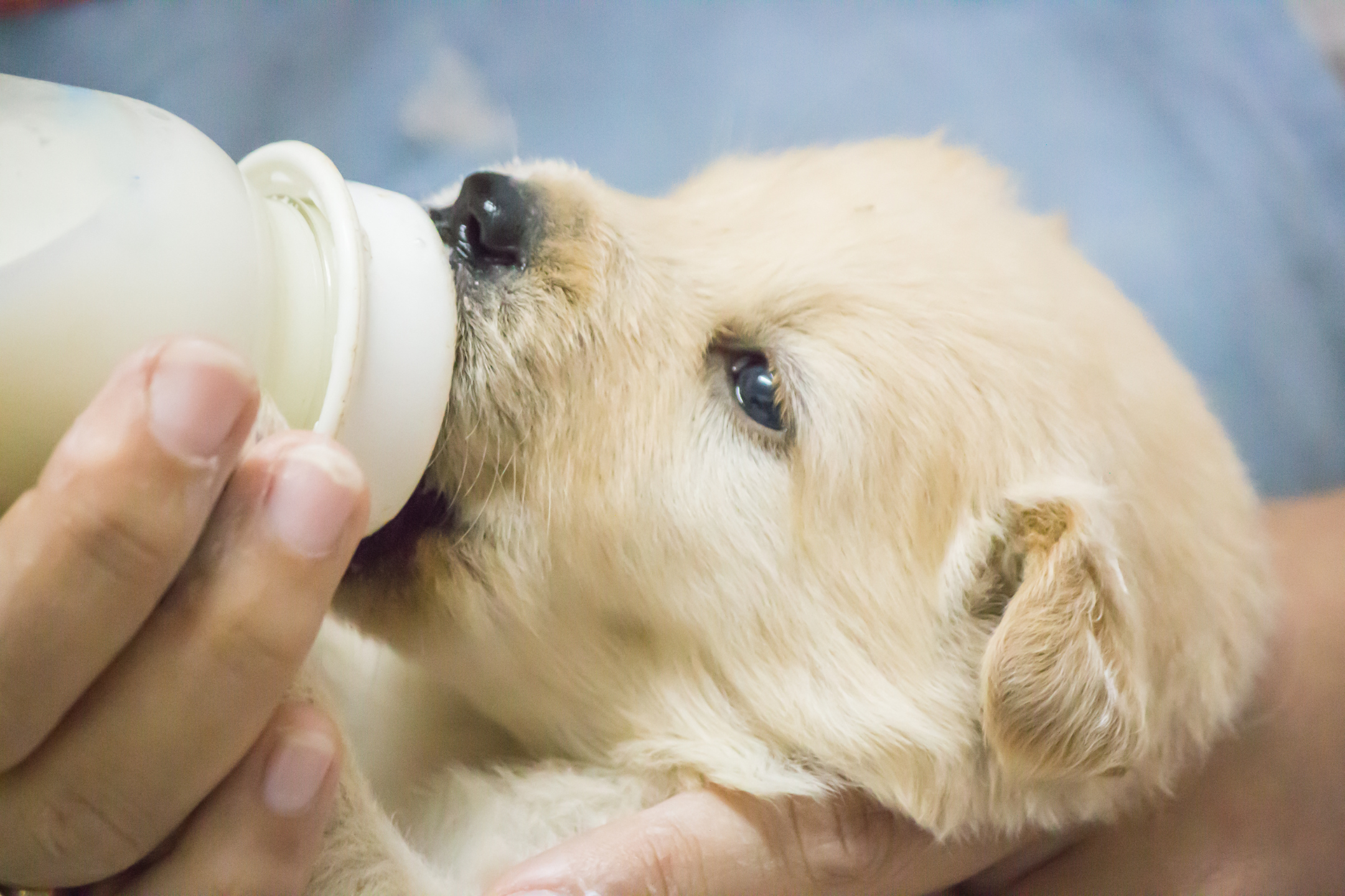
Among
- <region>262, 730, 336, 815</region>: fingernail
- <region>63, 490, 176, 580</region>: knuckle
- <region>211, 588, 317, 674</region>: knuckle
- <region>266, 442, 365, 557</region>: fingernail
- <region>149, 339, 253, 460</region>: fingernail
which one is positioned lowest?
<region>262, 730, 336, 815</region>: fingernail

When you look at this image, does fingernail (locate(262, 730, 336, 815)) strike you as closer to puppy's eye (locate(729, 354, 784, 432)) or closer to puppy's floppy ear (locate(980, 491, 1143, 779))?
puppy's eye (locate(729, 354, 784, 432))

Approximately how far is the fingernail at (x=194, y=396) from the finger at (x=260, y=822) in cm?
33

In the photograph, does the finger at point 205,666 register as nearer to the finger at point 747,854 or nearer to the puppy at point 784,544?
the puppy at point 784,544

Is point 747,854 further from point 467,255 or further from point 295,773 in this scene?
point 467,255

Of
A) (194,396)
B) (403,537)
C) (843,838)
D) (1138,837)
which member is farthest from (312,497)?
(1138,837)

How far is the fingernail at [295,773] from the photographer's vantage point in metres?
0.83

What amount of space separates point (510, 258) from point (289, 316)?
346 millimetres

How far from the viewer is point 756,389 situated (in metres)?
1.12

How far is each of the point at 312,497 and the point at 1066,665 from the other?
78 centimetres

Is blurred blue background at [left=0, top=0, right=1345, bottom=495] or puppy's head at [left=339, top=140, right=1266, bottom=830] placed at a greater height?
blurred blue background at [left=0, top=0, right=1345, bottom=495]

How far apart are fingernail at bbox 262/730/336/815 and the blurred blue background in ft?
5.29

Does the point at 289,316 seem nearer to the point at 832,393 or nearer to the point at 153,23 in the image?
the point at 832,393

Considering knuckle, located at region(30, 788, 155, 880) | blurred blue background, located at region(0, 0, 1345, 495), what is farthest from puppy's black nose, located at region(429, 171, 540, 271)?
blurred blue background, located at region(0, 0, 1345, 495)

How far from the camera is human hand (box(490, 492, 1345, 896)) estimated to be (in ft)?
3.46
